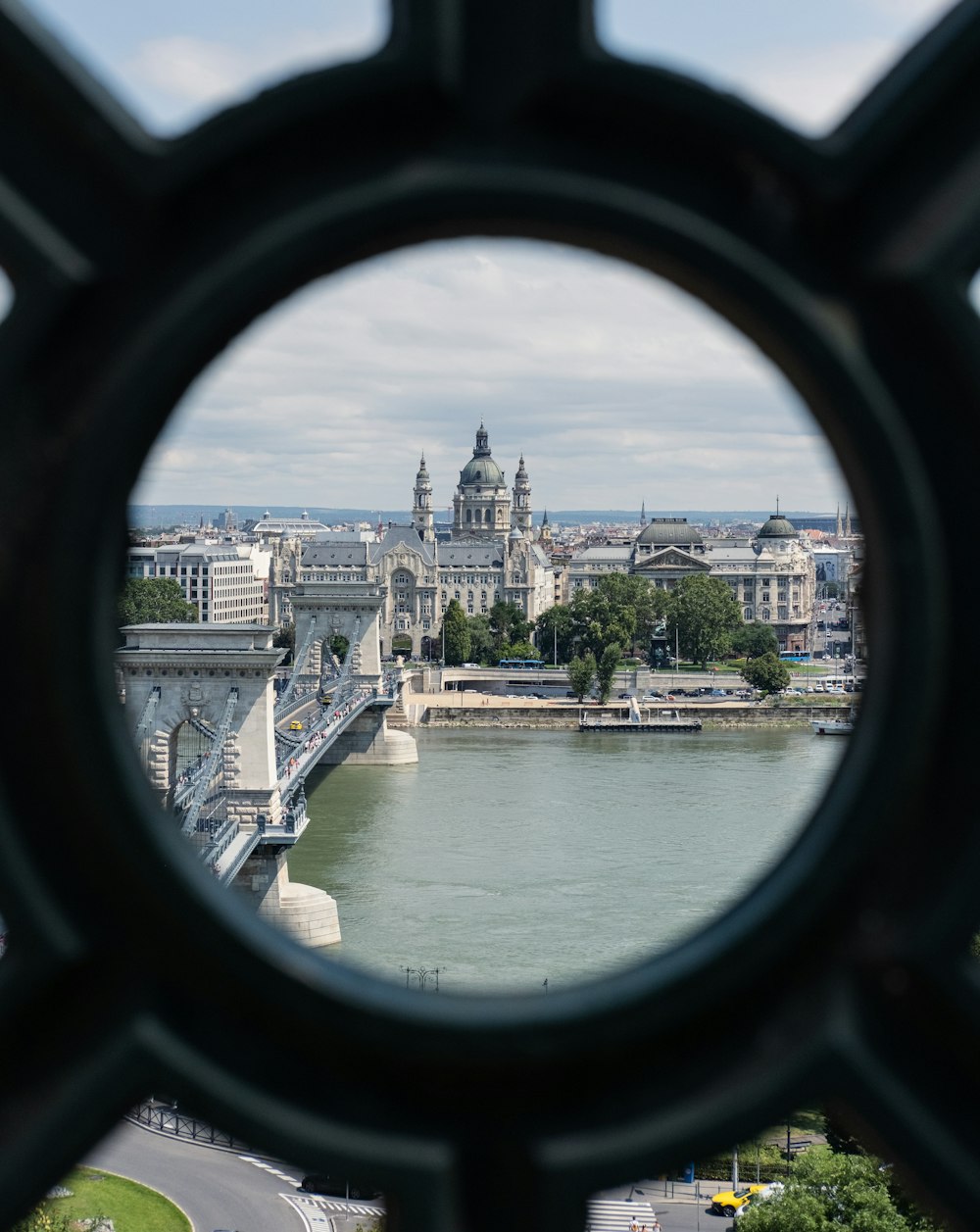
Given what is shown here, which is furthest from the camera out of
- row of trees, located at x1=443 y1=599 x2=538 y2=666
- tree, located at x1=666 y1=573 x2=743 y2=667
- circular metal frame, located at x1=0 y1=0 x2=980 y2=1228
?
row of trees, located at x1=443 y1=599 x2=538 y2=666

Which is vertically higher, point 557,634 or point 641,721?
point 557,634

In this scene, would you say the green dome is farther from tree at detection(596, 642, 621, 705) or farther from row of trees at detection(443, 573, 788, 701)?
tree at detection(596, 642, 621, 705)

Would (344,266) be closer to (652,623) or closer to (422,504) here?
(652,623)

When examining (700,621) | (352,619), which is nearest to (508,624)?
(700,621)

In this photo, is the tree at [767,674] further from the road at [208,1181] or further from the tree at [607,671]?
the road at [208,1181]

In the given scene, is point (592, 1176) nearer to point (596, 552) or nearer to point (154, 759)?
point (154, 759)

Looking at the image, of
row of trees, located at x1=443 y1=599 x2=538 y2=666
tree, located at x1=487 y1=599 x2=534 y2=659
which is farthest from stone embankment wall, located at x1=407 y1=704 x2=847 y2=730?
tree, located at x1=487 y1=599 x2=534 y2=659
